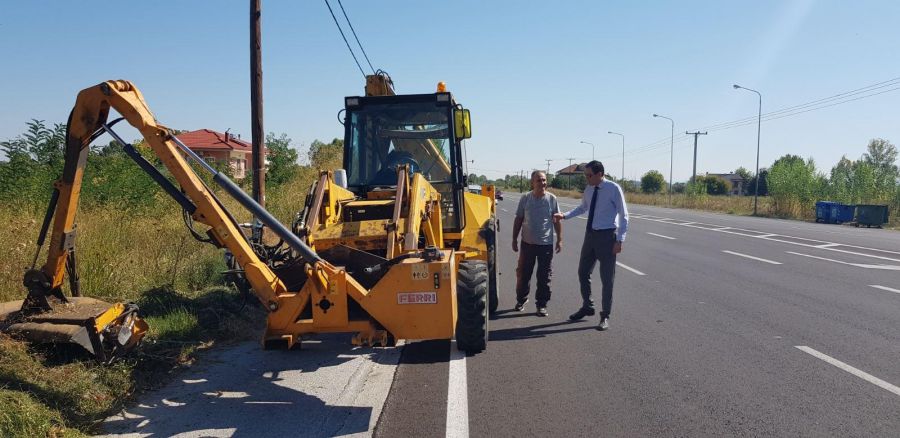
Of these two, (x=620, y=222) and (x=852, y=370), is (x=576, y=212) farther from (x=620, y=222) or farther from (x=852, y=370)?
(x=852, y=370)

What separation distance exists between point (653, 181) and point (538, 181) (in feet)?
311

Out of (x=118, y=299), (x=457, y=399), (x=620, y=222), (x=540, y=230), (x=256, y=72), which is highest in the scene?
(x=256, y=72)

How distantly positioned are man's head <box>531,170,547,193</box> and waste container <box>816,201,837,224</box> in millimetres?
30718

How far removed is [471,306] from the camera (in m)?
6.05

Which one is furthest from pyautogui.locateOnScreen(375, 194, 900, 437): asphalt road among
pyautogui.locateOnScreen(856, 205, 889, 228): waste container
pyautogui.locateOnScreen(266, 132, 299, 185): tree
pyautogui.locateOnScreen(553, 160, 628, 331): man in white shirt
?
pyautogui.locateOnScreen(856, 205, 889, 228): waste container

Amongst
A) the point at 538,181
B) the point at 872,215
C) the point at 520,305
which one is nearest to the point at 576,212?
the point at 538,181

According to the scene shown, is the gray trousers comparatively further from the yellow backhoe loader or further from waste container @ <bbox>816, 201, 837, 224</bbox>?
waste container @ <bbox>816, 201, 837, 224</bbox>

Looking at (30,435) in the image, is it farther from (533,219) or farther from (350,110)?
(533,219)

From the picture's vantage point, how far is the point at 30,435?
395 centimetres

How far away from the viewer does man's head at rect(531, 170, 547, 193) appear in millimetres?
8227

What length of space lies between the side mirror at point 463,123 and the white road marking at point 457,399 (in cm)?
259

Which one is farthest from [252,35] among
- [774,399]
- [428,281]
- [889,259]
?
[889,259]

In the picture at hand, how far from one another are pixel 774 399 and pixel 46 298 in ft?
19.5

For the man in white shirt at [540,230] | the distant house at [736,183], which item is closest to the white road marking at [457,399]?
the man in white shirt at [540,230]
